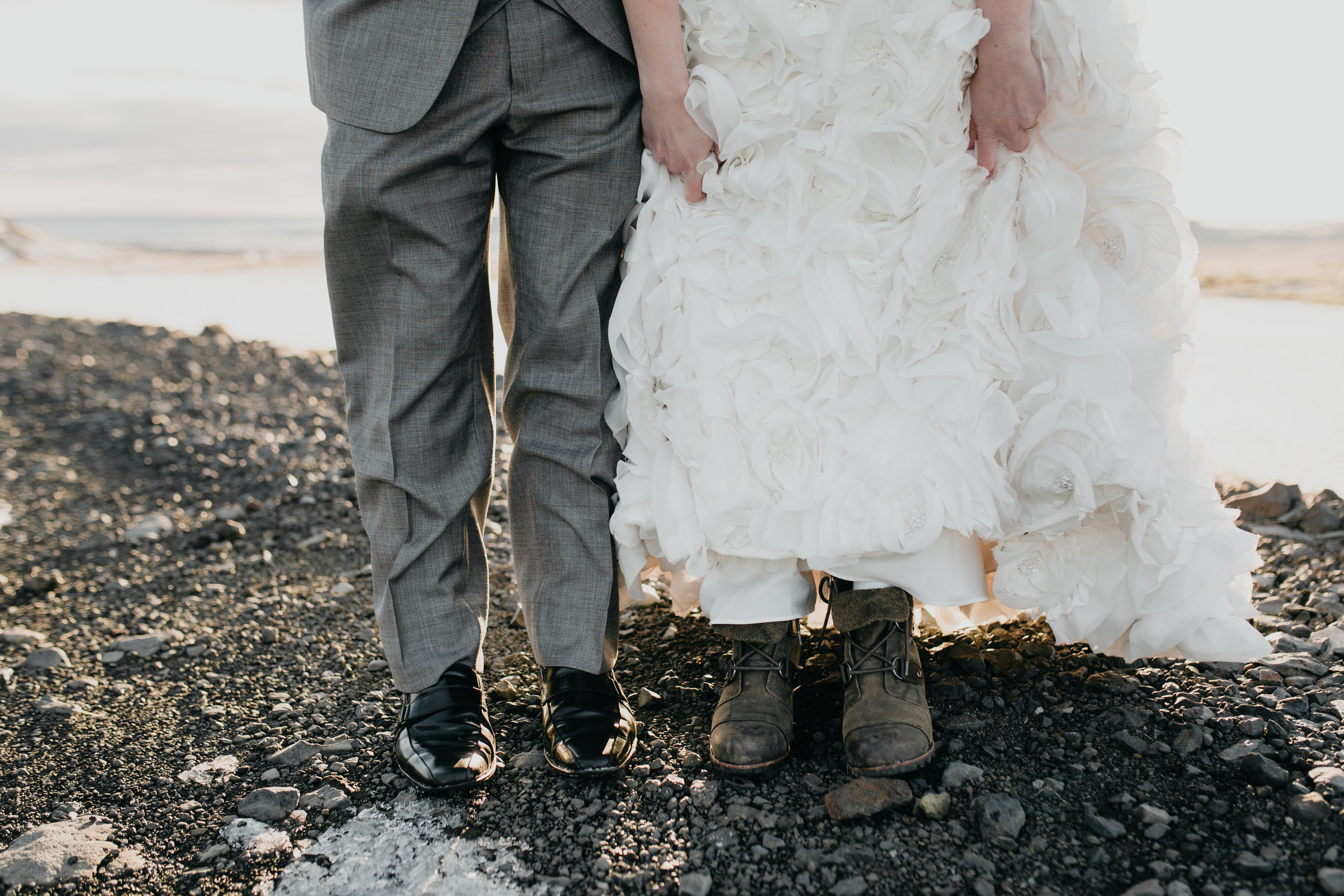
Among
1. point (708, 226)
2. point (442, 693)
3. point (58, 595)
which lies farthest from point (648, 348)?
point (58, 595)

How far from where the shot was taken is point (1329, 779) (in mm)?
1298

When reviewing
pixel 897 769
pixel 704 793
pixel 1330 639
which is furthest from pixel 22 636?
pixel 1330 639

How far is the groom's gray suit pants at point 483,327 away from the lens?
1.41 metres

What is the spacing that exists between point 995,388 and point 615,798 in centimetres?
88

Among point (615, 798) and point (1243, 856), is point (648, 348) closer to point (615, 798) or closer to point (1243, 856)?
point (615, 798)

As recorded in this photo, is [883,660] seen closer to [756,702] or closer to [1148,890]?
[756,702]

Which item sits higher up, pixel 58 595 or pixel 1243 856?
pixel 1243 856

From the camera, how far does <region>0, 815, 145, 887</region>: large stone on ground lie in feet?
4.34

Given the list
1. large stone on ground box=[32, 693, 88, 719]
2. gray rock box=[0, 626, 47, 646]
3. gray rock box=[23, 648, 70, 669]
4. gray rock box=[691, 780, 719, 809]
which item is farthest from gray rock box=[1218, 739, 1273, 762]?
gray rock box=[0, 626, 47, 646]

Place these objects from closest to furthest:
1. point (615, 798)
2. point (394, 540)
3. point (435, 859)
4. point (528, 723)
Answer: point (435, 859) < point (615, 798) < point (394, 540) < point (528, 723)

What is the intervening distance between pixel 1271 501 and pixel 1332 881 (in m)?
1.48

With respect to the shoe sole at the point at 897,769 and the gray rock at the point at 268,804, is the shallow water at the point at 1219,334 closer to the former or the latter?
the shoe sole at the point at 897,769

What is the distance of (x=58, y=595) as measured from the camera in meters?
2.38

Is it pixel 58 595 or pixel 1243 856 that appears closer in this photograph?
pixel 1243 856
